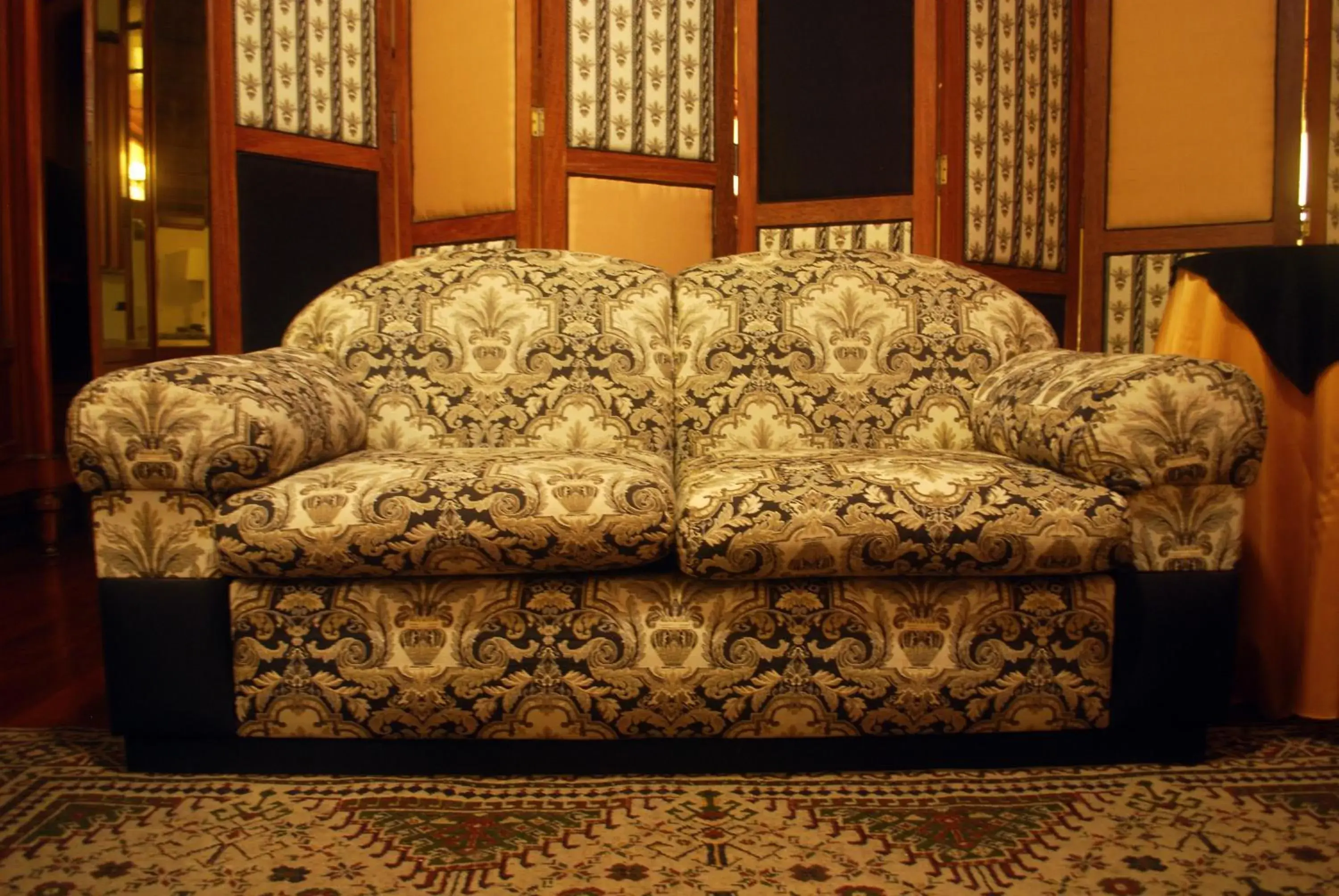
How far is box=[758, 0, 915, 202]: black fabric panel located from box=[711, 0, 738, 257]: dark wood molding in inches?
5.3

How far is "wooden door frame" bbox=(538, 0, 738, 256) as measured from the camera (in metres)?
3.18

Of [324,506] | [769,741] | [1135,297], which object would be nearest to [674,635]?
[769,741]

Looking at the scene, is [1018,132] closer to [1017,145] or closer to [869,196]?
[1017,145]

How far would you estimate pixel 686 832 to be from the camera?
1.33m

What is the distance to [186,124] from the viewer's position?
5395mm

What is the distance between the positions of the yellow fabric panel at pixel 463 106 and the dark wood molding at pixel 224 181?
1.98 feet

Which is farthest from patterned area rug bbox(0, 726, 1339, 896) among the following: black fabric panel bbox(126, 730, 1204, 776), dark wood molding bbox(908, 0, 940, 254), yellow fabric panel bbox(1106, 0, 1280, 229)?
yellow fabric panel bbox(1106, 0, 1280, 229)

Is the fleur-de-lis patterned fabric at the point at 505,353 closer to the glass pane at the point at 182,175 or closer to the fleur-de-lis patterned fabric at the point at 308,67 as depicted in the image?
the fleur-de-lis patterned fabric at the point at 308,67

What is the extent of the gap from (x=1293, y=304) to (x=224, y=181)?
9.71 ft

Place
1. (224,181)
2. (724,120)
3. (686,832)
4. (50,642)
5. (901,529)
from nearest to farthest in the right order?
(686,832), (901,529), (50,642), (224,181), (724,120)

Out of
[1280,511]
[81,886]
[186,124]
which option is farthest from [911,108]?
[186,124]

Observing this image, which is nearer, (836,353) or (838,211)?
(836,353)

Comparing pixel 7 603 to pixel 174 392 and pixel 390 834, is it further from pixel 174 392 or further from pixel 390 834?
pixel 390 834

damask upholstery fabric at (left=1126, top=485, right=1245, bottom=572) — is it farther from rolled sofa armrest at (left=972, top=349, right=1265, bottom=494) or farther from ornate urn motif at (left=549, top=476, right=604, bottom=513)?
ornate urn motif at (left=549, top=476, right=604, bottom=513)
